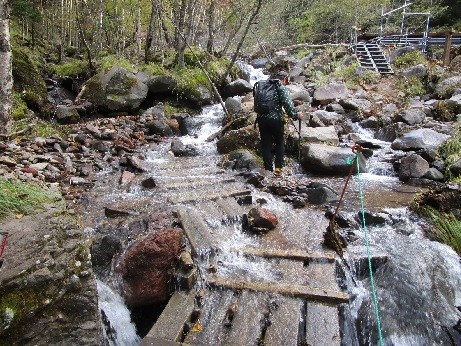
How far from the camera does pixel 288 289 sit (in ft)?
13.0

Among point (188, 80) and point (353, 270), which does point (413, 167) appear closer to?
point (353, 270)

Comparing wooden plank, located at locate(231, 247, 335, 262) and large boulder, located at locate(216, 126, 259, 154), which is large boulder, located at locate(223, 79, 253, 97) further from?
wooden plank, located at locate(231, 247, 335, 262)

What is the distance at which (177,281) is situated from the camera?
4.02 m

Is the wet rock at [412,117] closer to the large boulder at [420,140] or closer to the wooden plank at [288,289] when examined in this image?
the large boulder at [420,140]

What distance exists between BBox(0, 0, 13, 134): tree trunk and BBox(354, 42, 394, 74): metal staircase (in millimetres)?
14533

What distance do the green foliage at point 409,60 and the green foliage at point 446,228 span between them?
40.5ft

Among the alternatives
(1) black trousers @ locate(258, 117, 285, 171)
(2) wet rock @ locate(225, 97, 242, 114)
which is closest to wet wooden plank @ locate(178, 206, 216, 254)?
(1) black trousers @ locate(258, 117, 285, 171)

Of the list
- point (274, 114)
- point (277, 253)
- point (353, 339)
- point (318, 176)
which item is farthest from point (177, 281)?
point (318, 176)

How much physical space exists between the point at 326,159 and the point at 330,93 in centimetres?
676

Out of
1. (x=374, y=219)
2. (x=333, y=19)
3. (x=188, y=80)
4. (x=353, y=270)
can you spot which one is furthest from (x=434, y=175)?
(x=333, y=19)

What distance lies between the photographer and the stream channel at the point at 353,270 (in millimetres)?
4059

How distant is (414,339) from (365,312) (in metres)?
0.58

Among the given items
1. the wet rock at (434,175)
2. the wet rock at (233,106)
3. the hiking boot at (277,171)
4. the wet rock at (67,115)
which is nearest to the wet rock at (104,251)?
the hiking boot at (277,171)

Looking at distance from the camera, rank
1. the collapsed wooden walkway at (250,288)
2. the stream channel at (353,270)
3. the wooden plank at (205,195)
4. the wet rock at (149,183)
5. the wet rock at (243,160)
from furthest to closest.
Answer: the wet rock at (243,160) → the wet rock at (149,183) → the wooden plank at (205,195) → the stream channel at (353,270) → the collapsed wooden walkway at (250,288)
